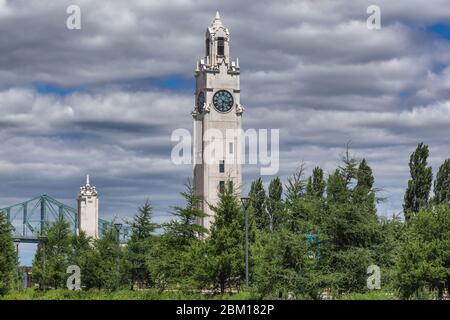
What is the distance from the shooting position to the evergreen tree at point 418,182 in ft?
261

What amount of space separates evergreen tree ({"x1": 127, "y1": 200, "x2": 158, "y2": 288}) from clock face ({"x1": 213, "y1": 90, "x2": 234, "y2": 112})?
221 ft

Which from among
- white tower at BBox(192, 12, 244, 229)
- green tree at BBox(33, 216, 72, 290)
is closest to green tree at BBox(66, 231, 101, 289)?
green tree at BBox(33, 216, 72, 290)

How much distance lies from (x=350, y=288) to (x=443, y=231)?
13.1m

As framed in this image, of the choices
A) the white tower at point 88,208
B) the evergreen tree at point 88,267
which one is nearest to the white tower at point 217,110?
the white tower at point 88,208

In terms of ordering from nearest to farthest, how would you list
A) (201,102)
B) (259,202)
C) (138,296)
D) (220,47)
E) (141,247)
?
(138,296) → (141,247) → (259,202) → (201,102) → (220,47)

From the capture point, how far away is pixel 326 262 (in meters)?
36.3

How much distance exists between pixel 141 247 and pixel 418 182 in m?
34.7

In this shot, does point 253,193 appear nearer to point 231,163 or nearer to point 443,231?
point 231,163

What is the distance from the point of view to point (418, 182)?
261 feet

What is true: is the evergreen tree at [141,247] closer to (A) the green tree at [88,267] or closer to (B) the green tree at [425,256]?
(A) the green tree at [88,267]

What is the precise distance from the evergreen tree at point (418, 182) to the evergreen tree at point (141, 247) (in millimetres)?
31996

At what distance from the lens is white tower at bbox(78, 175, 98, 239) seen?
14375cm

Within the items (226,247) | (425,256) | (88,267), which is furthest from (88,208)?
(425,256)

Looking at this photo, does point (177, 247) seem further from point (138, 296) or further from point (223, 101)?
point (223, 101)
